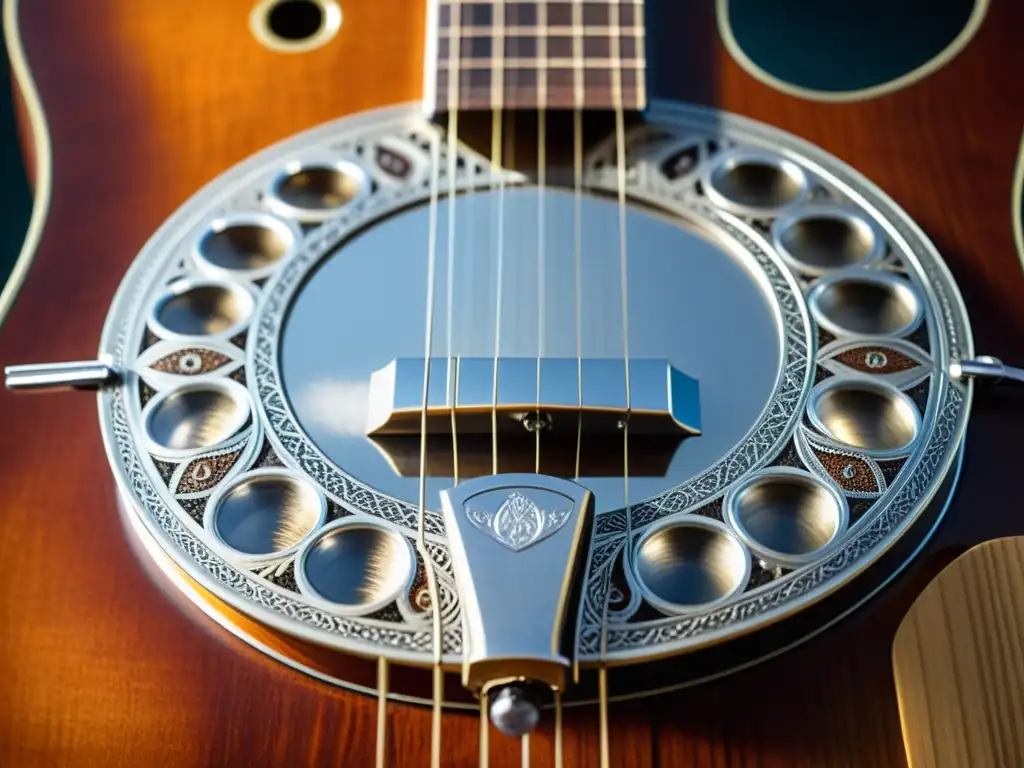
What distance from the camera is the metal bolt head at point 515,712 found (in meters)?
→ 0.75

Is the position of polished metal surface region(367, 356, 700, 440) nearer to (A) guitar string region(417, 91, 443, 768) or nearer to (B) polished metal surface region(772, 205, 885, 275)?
(A) guitar string region(417, 91, 443, 768)

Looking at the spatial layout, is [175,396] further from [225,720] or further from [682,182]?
[682,182]

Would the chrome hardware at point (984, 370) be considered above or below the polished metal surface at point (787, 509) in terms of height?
above

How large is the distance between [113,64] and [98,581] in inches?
21.1

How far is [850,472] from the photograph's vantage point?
90 centimetres

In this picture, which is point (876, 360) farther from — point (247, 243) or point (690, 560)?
point (247, 243)

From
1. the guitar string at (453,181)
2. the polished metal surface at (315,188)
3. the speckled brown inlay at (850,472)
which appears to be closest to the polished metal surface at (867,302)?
the speckled brown inlay at (850,472)

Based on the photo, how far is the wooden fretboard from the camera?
1.13 m

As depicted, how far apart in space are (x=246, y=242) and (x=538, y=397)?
0.33 meters

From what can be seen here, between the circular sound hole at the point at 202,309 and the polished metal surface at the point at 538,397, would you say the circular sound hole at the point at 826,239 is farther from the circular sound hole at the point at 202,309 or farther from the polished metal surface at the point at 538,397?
the circular sound hole at the point at 202,309

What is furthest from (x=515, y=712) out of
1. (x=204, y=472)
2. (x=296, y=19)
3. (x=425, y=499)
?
(x=296, y=19)

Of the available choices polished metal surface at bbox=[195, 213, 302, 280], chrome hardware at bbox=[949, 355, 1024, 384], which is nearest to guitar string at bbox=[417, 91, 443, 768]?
polished metal surface at bbox=[195, 213, 302, 280]

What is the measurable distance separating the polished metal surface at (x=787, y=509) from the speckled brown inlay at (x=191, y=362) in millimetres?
375

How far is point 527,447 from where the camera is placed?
0.90 m
